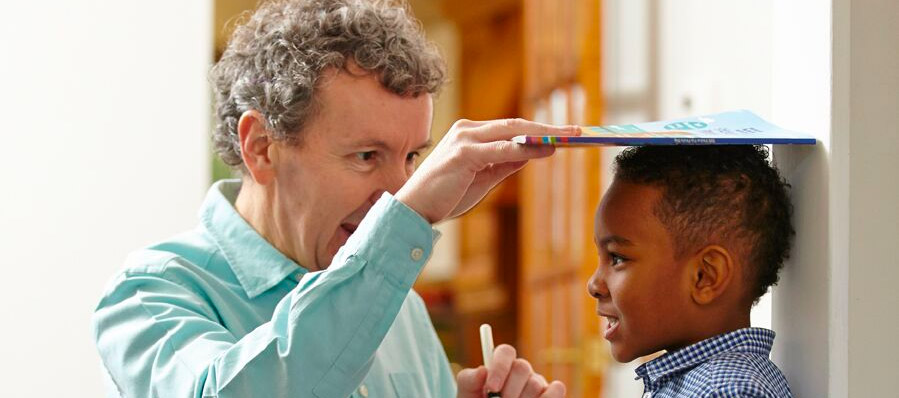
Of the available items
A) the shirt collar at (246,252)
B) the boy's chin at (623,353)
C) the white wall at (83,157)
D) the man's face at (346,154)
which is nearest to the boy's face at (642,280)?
the boy's chin at (623,353)

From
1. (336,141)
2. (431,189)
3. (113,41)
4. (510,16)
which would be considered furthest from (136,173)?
(510,16)

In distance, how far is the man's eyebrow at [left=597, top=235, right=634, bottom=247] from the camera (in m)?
1.15

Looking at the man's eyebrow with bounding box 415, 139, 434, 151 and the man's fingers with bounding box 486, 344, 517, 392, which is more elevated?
the man's eyebrow with bounding box 415, 139, 434, 151

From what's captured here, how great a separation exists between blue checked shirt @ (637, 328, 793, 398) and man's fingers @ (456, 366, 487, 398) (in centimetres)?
22

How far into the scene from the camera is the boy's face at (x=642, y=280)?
3.72 ft

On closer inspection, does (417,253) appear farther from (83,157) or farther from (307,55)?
(83,157)

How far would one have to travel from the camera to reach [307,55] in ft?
4.56

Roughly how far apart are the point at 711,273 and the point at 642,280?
73 millimetres

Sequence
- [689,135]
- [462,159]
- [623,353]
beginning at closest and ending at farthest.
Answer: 1. [689,135]
2. [462,159]
3. [623,353]

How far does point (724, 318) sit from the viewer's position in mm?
1137

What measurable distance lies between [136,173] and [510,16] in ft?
11.6

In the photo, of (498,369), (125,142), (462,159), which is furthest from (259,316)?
(125,142)

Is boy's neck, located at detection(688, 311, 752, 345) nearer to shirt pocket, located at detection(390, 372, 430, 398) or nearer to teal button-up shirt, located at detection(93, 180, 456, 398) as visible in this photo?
teal button-up shirt, located at detection(93, 180, 456, 398)

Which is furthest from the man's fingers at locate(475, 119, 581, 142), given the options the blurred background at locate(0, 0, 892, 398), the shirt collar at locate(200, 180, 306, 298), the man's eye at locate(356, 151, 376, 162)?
the blurred background at locate(0, 0, 892, 398)
